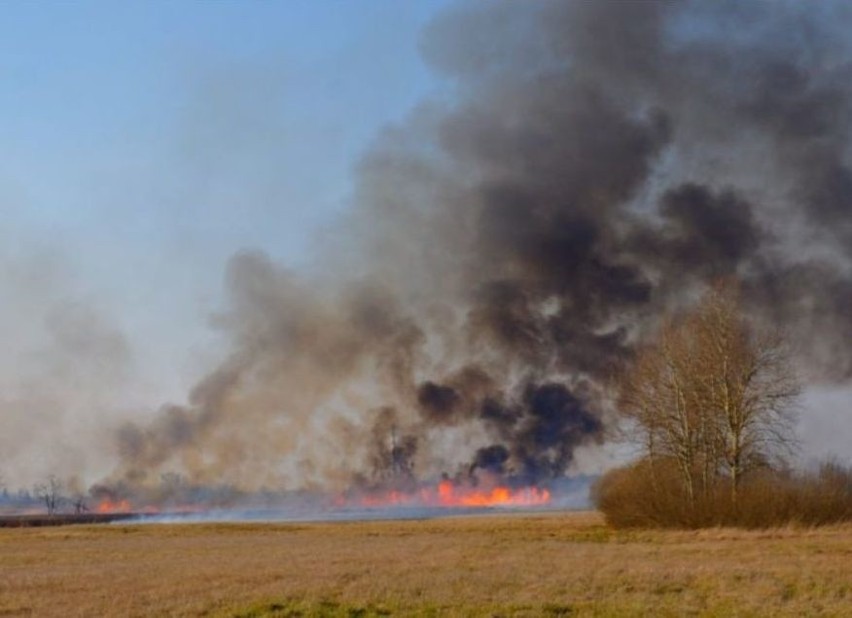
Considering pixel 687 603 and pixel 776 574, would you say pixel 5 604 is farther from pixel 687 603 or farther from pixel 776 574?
pixel 776 574

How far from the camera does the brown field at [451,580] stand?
22.2 m

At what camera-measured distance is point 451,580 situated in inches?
1105

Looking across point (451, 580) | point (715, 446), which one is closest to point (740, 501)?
point (715, 446)

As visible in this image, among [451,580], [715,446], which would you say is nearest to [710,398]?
[715,446]

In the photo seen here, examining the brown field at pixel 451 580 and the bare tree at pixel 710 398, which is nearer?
the brown field at pixel 451 580

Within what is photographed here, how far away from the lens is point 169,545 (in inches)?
2128

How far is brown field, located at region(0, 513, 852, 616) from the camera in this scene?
2216 centimetres

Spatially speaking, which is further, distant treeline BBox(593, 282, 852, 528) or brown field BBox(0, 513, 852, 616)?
distant treeline BBox(593, 282, 852, 528)

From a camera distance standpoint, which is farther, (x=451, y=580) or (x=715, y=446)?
(x=715, y=446)

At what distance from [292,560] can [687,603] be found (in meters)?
20.5

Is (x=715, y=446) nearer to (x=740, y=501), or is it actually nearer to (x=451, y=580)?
(x=740, y=501)

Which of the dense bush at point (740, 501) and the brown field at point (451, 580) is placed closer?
the brown field at point (451, 580)

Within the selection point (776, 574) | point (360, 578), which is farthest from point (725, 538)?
point (360, 578)

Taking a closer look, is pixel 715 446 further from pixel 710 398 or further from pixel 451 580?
pixel 451 580
